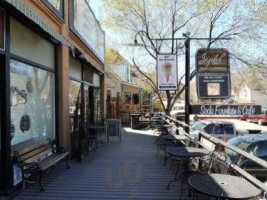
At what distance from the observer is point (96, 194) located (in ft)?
23.5

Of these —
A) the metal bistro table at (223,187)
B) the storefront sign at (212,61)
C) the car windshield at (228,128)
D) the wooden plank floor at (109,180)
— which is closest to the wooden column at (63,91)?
the wooden plank floor at (109,180)

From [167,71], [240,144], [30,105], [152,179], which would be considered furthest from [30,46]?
[167,71]

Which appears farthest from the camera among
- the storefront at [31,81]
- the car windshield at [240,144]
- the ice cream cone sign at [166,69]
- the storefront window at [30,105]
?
the ice cream cone sign at [166,69]

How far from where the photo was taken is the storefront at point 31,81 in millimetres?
6836

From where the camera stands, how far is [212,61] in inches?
373

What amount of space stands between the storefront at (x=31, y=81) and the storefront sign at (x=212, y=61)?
318 cm

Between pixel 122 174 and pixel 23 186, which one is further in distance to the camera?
pixel 122 174

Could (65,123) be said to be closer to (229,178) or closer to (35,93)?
(35,93)

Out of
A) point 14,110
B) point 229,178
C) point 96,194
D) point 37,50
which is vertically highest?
point 37,50

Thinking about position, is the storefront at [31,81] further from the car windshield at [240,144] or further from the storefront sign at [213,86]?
the car windshield at [240,144]

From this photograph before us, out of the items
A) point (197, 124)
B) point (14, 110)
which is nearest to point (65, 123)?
point (14, 110)

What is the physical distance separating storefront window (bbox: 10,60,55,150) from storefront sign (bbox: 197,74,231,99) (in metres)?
3.53

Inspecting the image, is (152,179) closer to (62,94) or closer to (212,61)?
(212,61)

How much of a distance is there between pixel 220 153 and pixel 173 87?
660cm
